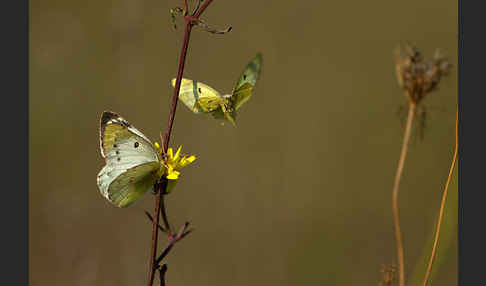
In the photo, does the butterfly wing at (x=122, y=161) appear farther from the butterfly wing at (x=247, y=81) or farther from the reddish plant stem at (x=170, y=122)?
the butterfly wing at (x=247, y=81)

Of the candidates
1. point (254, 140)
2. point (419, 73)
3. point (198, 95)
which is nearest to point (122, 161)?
point (198, 95)

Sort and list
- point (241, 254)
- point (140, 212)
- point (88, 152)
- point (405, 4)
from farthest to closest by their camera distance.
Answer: point (405, 4)
point (88, 152)
point (140, 212)
point (241, 254)

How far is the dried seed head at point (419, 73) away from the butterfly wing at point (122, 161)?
1.18 m

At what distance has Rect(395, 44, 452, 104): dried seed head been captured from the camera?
1.95 m

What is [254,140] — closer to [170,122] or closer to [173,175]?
[173,175]

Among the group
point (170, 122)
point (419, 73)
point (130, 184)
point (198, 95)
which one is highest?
point (419, 73)

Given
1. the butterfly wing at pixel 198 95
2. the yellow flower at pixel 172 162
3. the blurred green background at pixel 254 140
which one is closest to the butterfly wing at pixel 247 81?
the butterfly wing at pixel 198 95

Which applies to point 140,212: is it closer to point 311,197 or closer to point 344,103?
point 311,197

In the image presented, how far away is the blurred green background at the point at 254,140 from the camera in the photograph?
3285 mm

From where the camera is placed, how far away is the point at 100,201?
349cm

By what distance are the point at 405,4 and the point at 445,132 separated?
57.5 inches

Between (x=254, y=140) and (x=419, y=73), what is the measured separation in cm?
214

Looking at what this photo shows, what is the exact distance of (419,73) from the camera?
196cm

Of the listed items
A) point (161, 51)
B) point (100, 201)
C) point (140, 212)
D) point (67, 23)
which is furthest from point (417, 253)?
point (67, 23)
